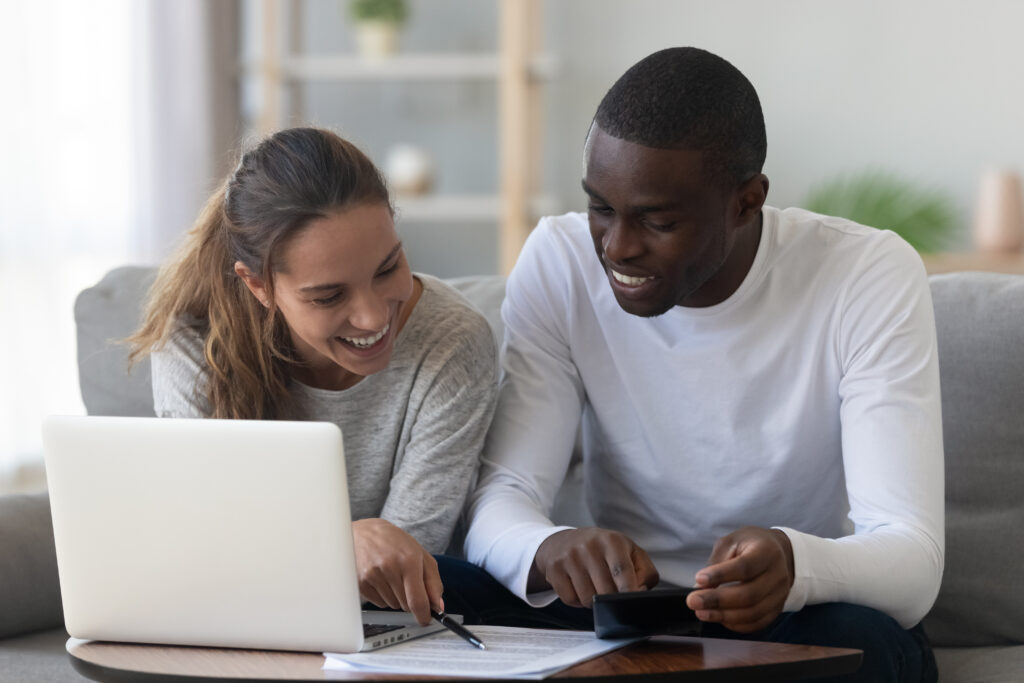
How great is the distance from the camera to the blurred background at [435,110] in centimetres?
305

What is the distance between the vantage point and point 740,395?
142 centimetres

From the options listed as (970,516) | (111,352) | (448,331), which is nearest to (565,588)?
(448,331)

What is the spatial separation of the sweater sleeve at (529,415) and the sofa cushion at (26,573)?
57 centimetres

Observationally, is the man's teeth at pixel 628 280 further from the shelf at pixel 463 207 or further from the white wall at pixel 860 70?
the white wall at pixel 860 70

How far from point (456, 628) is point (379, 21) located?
3011mm

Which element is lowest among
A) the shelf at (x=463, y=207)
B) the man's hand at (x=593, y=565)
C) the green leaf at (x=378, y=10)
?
the shelf at (x=463, y=207)

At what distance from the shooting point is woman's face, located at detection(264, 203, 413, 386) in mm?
1344

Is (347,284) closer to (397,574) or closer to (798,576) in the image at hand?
(397,574)

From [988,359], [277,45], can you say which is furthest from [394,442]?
[277,45]

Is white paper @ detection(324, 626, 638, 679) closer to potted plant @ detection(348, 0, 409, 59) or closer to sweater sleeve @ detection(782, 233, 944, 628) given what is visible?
sweater sleeve @ detection(782, 233, 944, 628)

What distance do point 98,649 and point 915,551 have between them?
0.79 metres

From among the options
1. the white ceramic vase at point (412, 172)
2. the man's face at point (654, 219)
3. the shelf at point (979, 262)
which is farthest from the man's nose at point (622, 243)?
the white ceramic vase at point (412, 172)

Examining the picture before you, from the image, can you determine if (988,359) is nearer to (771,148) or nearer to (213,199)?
(213,199)

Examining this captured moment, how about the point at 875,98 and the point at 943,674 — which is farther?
the point at 875,98
